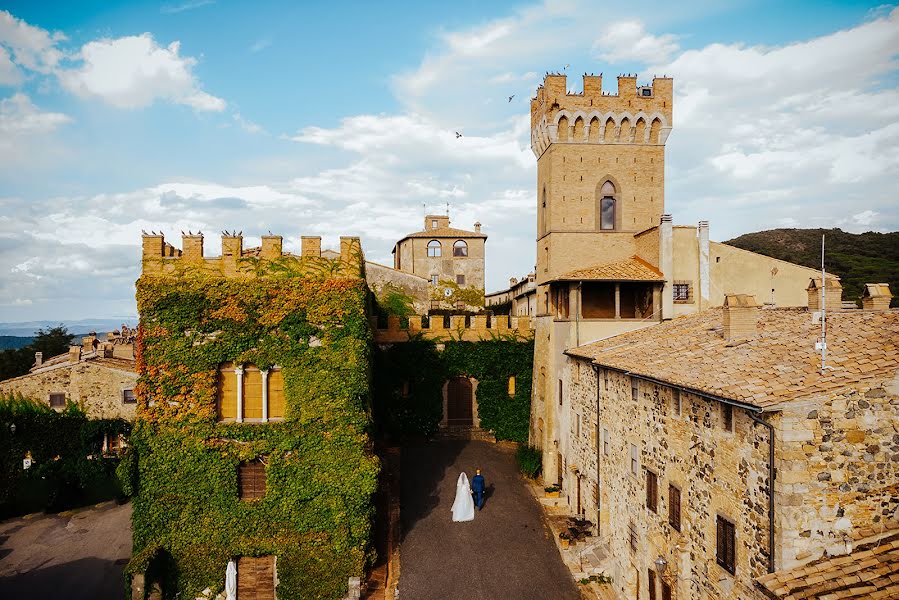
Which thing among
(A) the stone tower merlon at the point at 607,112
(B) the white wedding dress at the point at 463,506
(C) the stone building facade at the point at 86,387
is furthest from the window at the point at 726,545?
(C) the stone building facade at the point at 86,387

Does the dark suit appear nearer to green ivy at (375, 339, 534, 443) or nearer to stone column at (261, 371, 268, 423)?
green ivy at (375, 339, 534, 443)

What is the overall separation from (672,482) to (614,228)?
1561 centimetres

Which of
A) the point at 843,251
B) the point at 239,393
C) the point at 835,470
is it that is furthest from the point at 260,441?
the point at 843,251

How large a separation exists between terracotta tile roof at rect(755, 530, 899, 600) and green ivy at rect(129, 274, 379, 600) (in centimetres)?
1097

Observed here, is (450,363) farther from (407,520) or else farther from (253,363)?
→ (253,363)

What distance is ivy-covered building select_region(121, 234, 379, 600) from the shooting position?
54.3ft

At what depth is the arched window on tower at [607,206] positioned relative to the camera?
26891 mm

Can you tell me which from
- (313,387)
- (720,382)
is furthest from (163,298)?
(720,382)

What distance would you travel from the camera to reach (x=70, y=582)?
835 inches

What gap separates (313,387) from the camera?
1677 cm

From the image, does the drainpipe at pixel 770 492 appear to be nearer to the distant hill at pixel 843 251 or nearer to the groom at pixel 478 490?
the groom at pixel 478 490

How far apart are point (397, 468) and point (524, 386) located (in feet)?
25.8

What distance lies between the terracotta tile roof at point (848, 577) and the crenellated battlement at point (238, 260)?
12799 millimetres

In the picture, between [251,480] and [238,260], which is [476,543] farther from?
[238,260]
